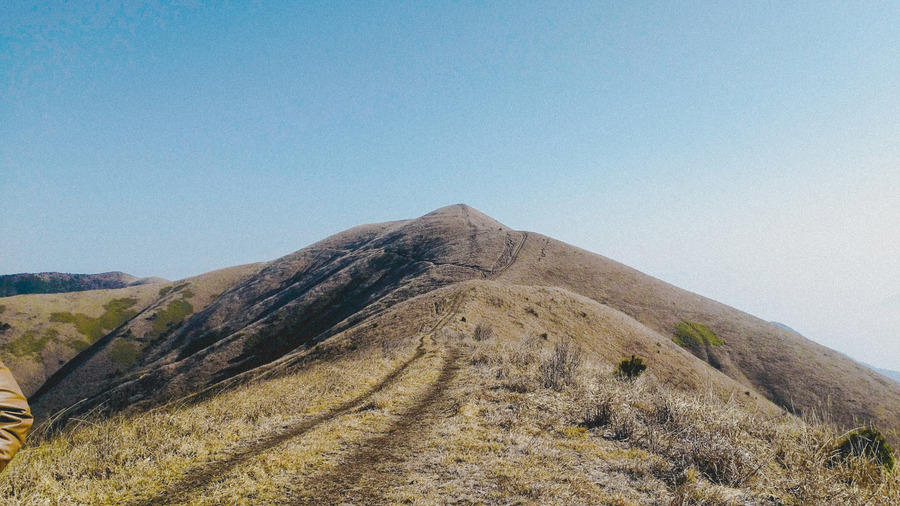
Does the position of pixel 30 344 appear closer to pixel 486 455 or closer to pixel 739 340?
pixel 486 455

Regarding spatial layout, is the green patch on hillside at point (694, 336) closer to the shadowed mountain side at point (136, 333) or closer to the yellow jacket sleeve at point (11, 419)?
the yellow jacket sleeve at point (11, 419)

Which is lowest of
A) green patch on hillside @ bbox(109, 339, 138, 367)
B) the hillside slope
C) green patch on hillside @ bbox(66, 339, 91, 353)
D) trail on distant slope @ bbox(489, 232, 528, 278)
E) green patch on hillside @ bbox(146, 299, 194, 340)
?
green patch on hillside @ bbox(66, 339, 91, 353)

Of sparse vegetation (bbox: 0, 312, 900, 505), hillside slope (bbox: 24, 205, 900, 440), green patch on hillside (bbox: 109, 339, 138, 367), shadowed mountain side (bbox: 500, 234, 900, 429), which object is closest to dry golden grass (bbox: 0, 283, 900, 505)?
sparse vegetation (bbox: 0, 312, 900, 505)

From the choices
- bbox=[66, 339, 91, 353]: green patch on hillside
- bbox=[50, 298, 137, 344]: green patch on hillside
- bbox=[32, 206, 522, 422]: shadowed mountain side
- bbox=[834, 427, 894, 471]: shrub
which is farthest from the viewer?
bbox=[50, 298, 137, 344]: green patch on hillside

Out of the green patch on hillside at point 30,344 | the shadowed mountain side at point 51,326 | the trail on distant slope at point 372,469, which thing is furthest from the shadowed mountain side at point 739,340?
the green patch on hillside at point 30,344

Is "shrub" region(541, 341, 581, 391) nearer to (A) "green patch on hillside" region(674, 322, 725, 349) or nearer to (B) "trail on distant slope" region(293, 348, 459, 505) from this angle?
(B) "trail on distant slope" region(293, 348, 459, 505)

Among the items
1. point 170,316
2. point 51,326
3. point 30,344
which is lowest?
point 30,344

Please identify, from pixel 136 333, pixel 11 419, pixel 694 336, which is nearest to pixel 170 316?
pixel 136 333
